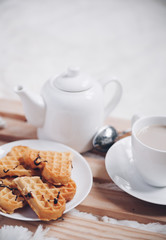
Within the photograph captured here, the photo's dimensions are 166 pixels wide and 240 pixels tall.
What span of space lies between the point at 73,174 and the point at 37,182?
14 centimetres

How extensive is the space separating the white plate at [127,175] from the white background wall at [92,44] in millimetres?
500

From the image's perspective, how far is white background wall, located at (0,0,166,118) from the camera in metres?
1.77

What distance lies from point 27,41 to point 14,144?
4.16 ft

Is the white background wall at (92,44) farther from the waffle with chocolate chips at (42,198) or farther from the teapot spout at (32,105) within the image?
the waffle with chocolate chips at (42,198)

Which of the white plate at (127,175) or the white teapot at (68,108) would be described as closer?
the white plate at (127,175)

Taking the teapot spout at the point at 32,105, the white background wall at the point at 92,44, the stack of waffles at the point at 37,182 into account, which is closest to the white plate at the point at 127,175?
the stack of waffles at the point at 37,182

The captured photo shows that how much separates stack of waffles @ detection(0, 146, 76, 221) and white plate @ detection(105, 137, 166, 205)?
0.46 feet

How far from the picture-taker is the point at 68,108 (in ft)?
3.50

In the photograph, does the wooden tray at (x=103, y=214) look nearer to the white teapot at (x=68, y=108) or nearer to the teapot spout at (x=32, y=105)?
the white teapot at (x=68, y=108)

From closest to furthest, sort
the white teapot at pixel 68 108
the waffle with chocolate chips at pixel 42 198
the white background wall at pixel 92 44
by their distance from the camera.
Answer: the waffle with chocolate chips at pixel 42 198
the white teapot at pixel 68 108
the white background wall at pixel 92 44

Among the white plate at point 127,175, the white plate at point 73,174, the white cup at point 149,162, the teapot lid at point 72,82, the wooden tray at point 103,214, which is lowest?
the wooden tray at point 103,214

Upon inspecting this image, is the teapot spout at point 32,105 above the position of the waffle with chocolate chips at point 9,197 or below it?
above

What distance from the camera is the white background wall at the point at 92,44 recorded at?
69.9 inches

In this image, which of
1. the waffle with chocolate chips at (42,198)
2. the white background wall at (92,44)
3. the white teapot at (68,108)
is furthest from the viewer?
the white background wall at (92,44)
